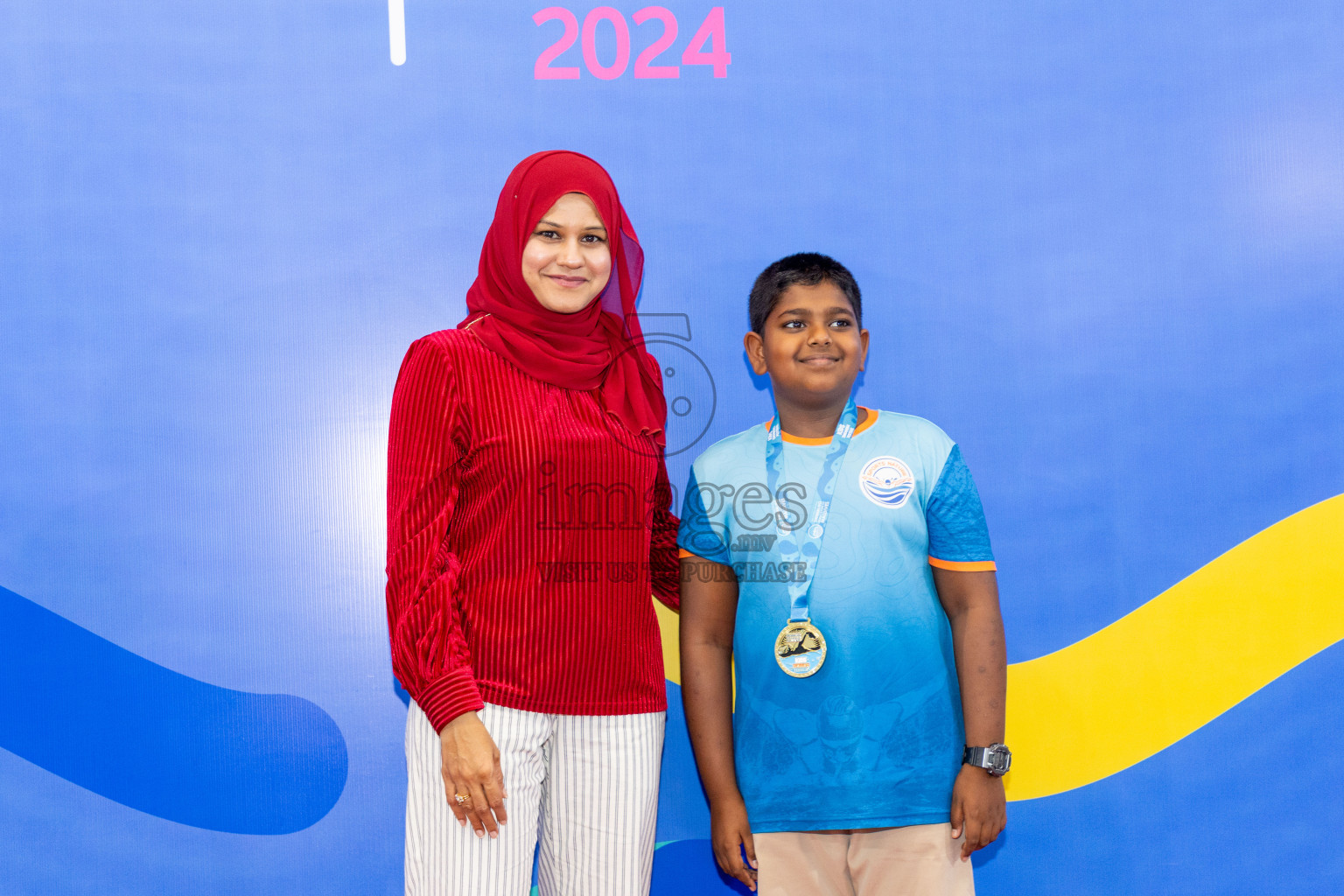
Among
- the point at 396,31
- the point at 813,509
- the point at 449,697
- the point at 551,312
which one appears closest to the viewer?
the point at 449,697

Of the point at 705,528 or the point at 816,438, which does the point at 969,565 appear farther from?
the point at 705,528

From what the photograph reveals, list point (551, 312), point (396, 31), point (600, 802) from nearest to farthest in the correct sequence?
point (600, 802) → point (551, 312) → point (396, 31)

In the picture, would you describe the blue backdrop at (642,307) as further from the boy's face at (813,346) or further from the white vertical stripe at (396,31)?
the boy's face at (813,346)

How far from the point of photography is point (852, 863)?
1796mm

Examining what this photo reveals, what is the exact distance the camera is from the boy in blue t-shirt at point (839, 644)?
1.75 metres

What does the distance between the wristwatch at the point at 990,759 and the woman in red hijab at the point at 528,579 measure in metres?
0.60

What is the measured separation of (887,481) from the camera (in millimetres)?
1819

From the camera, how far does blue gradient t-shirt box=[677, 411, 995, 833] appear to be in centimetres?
175

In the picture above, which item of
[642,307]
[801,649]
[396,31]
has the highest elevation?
[396,31]

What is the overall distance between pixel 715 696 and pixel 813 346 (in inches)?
28.3

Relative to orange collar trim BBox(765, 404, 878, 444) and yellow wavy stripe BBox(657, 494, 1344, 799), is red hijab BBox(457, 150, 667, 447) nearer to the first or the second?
orange collar trim BBox(765, 404, 878, 444)

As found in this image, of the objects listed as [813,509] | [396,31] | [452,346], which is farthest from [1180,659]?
[396,31]

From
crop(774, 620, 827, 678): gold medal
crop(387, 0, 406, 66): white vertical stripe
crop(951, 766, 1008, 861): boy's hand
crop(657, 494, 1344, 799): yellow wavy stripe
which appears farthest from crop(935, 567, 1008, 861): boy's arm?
crop(387, 0, 406, 66): white vertical stripe

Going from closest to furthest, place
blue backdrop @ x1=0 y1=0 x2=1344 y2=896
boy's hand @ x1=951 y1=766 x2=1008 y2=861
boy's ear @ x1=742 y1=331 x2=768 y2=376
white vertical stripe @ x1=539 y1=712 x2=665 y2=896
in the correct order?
white vertical stripe @ x1=539 y1=712 x2=665 y2=896
boy's hand @ x1=951 y1=766 x2=1008 y2=861
boy's ear @ x1=742 y1=331 x2=768 y2=376
blue backdrop @ x1=0 y1=0 x2=1344 y2=896
